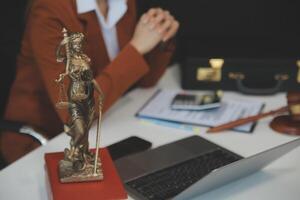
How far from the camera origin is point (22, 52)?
60.4 inches

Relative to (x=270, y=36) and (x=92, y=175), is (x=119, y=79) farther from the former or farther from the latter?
(x=270, y=36)

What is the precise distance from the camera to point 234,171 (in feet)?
3.23

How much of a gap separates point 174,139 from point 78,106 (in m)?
0.45

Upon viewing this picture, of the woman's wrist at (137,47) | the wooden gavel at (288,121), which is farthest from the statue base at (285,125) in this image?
the woman's wrist at (137,47)

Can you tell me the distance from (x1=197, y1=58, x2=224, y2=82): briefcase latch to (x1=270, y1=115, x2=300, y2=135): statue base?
31 centimetres

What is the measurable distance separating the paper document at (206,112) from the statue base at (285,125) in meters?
0.06

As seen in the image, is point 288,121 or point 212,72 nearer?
point 288,121

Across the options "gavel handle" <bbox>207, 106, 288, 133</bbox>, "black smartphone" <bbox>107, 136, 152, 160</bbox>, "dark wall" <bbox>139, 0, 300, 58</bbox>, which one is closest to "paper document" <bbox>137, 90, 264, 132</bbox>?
"gavel handle" <bbox>207, 106, 288, 133</bbox>

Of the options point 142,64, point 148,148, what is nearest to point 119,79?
point 142,64

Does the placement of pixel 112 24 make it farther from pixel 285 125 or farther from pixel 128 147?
pixel 285 125

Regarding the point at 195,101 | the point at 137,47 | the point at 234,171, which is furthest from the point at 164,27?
the point at 234,171

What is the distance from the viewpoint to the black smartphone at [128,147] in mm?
1181

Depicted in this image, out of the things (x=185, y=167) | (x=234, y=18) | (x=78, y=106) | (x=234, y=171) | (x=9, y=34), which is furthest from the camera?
(x=234, y=18)

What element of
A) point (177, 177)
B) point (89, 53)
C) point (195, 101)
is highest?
point (89, 53)
